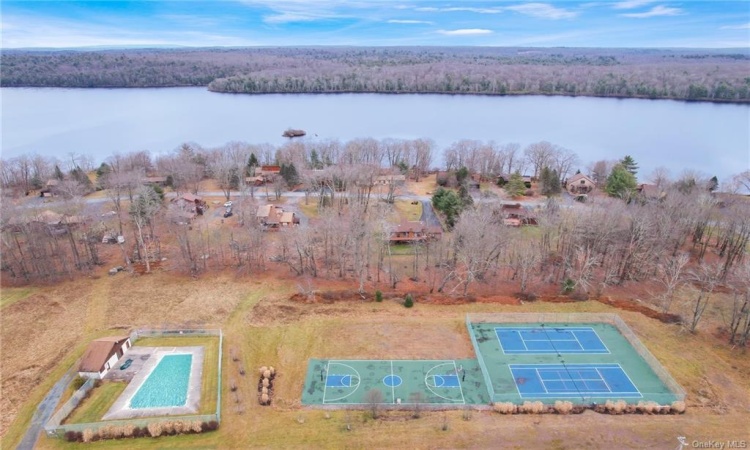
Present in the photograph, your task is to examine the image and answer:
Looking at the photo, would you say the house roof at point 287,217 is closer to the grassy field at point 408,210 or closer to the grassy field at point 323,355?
A: the grassy field at point 323,355

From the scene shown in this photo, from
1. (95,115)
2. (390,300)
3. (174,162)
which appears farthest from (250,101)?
(390,300)

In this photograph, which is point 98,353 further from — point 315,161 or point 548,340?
point 315,161

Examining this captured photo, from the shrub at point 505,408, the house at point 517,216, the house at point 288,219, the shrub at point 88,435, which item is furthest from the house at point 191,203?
the shrub at point 505,408

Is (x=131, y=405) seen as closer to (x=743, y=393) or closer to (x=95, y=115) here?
(x=743, y=393)

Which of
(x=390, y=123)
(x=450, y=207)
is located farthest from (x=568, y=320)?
(x=390, y=123)

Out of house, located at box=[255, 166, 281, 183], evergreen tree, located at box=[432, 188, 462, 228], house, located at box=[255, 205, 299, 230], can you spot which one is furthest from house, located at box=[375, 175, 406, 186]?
house, located at box=[255, 205, 299, 230]

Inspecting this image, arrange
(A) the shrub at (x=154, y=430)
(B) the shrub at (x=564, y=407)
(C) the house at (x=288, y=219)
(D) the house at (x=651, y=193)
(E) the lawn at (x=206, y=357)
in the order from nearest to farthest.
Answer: (A) the shrub at (x=154, y=430) → (B) the shrub at (x=564, y=407) → (E) the lawn at (x=206, y=357) → (C) the house at (x=288, y=219) → (D) the house at (x=651, y=193)

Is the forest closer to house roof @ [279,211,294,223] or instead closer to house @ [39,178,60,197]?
house roof @ [279,211,294,223]
